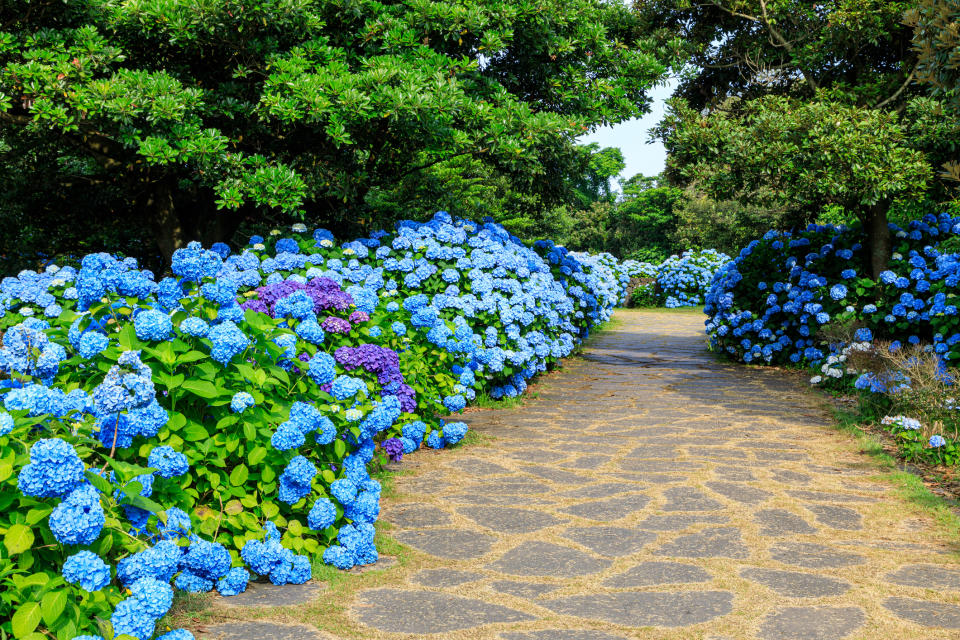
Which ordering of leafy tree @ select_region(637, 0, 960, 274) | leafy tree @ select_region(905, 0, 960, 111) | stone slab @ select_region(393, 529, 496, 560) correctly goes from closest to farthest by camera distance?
1. stone slab @ select_region(393, 529, 496, 560)
2. leafy tree @ select_region(905, 0, 960, 111)
3. leafy tree @ select_region(637, 0, 960, 274)

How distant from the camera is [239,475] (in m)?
3.01

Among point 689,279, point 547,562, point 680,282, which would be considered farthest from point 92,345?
point 680,282

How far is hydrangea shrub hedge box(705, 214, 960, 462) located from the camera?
248 inches

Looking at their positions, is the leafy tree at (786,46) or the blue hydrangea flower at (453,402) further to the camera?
the leafy tree at (786,46)

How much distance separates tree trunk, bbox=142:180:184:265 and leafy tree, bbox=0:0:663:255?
2 centimetres

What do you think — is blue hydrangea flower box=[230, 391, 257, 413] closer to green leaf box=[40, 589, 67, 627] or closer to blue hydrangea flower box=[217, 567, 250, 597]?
blue hydrangea flower box=[217, 567, 250, 597]

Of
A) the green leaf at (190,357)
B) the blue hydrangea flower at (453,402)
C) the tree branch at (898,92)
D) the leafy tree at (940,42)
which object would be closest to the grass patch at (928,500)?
the leafy tree at (940,42)

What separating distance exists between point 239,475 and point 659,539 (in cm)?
204

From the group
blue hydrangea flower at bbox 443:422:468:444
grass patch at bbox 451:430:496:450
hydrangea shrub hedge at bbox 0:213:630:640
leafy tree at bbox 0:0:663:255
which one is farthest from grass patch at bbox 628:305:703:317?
hydrangea shrub hedge at bbox 0:213:630:640

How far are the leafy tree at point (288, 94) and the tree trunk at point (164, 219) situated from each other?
2cm

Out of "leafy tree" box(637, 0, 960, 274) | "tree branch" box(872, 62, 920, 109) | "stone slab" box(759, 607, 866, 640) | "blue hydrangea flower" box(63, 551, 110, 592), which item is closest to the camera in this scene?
"blue hydrangea flower" box(63, 551, 110, 592)

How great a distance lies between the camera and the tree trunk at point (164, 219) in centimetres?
752

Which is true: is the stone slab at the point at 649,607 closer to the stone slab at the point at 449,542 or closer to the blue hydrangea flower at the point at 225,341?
the stone slab at the point at 449,542

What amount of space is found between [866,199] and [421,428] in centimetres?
497
